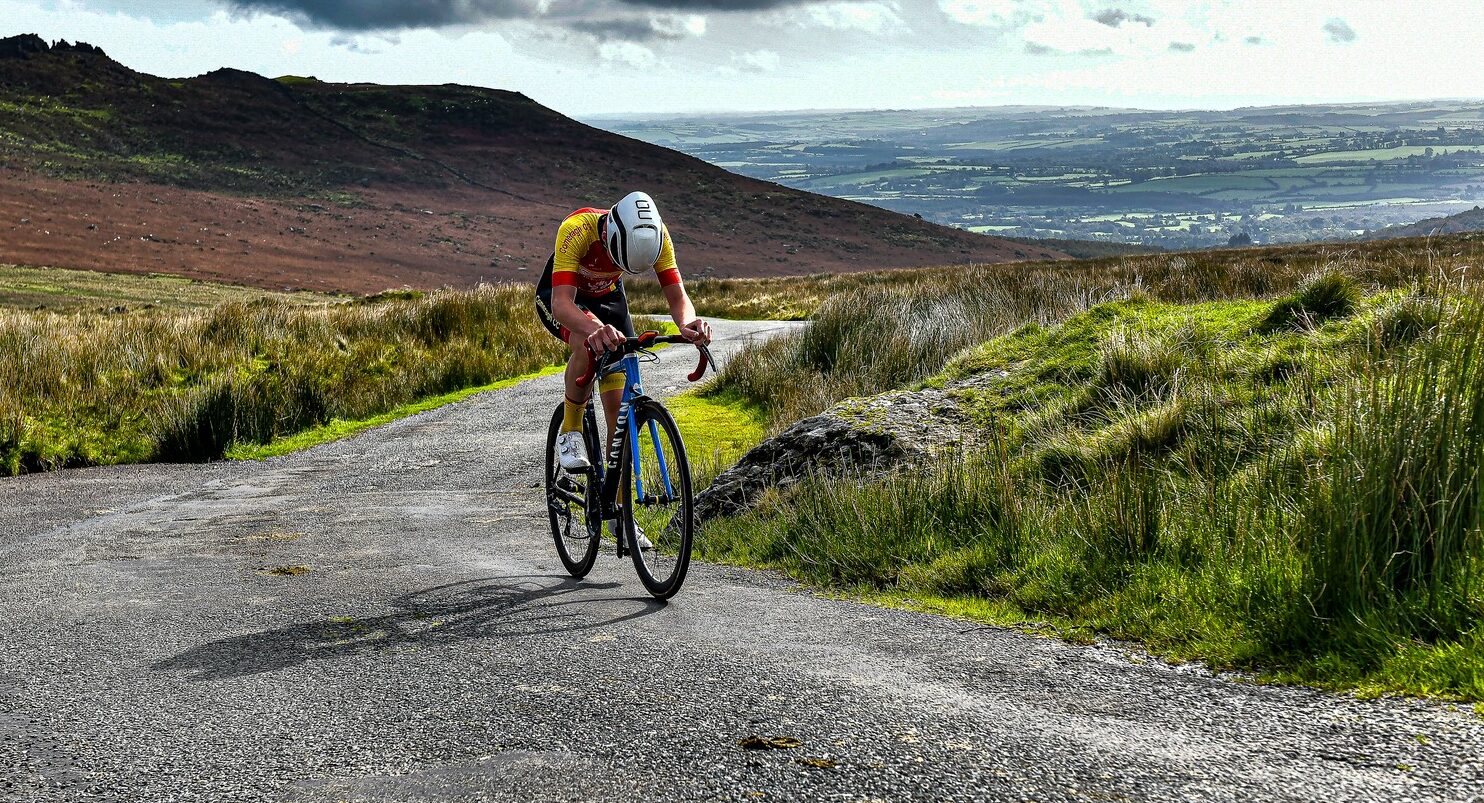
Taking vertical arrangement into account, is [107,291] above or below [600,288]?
below

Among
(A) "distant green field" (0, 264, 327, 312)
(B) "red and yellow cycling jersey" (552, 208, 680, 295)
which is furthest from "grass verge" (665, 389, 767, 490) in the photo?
(A) "distant green field" (0, 264, 327, 312)

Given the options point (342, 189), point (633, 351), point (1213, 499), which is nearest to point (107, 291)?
point (633, 351)

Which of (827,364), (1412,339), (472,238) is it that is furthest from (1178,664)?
(472,238)

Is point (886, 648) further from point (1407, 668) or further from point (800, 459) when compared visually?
point (800, 459)

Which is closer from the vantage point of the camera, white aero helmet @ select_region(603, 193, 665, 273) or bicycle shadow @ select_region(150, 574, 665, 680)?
bicycle shadow @ select_region(150, 574, 665, 680)

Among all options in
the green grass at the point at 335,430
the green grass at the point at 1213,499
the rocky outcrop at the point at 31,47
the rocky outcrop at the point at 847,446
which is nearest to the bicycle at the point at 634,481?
the green grass at the point at 1213,499

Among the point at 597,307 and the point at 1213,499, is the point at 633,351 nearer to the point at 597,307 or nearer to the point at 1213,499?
the point at 597,307

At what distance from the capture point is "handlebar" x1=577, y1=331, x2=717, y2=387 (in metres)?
5.50

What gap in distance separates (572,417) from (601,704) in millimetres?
2662

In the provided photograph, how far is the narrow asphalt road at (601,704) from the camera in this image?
9.84 ft

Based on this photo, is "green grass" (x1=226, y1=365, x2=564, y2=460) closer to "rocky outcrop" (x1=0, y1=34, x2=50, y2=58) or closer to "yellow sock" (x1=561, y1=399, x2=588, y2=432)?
"yellow sock" (x1=561, y1=399, x2=588, y2=432)

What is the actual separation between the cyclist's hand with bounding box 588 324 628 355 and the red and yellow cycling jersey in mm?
423

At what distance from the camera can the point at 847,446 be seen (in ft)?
26.1

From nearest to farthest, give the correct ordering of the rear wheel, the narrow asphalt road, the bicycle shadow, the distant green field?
1. the narrow asphalt road
2. the bicycle shadow
3. the rear wheel
4. the distant green field
